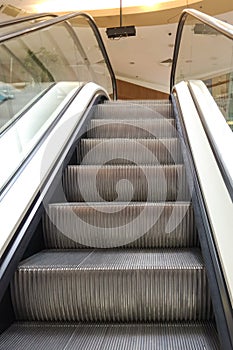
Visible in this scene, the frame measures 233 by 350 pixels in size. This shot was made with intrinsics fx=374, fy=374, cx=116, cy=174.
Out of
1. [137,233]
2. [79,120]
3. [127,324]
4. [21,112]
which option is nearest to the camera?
[127,324]

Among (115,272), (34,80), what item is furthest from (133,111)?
(115,272)

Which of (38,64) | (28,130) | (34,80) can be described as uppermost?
(38,64)

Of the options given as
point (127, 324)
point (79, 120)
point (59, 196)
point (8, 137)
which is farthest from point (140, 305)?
point (79, 120)

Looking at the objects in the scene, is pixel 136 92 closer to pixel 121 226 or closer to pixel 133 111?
pixel 133 111

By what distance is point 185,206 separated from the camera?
1961 millimetres

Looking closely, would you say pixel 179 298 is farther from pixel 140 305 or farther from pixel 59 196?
pixel 59 196

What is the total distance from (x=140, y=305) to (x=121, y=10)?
885 cm

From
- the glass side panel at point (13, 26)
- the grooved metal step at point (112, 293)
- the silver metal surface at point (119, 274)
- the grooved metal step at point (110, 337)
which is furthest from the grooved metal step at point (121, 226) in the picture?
the glass side panel at point (13, 26)

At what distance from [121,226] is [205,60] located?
4.64 m

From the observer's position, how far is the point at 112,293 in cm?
151

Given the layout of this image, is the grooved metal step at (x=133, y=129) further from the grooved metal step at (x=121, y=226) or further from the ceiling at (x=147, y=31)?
the ceiling at (x=147, y=31)

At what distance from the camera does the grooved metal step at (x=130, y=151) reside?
2777mm

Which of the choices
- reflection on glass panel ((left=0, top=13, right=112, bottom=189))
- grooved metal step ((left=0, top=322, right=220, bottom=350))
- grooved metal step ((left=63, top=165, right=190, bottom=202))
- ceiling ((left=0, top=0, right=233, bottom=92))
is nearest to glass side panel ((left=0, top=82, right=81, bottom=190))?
reflection on glass panel ((left=0, top=13, right=112, bottom=189))

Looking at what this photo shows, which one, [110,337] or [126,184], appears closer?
[110,337]
